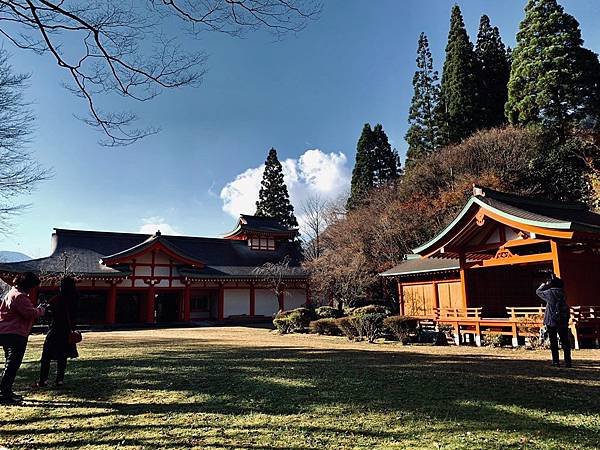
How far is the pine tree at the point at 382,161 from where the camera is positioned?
38.1m

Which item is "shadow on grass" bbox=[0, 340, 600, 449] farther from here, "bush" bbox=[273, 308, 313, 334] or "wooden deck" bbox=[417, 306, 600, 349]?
"bush" bbox=[273, 308, 313, 334]

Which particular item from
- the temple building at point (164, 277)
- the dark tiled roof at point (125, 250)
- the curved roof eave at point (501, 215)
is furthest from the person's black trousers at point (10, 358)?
the dark tiled roof at point (125, 250)

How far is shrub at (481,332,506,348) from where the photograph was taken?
12516mm

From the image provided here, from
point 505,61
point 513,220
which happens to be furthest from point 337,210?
point 513,220

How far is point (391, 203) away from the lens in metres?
29.0

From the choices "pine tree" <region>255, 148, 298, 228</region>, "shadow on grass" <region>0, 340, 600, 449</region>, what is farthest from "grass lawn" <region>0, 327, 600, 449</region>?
"pine tree" <region>255, 148, 298, 228</region>

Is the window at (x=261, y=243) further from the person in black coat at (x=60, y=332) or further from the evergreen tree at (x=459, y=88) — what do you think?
the person in black coat at (x=60, y=332)

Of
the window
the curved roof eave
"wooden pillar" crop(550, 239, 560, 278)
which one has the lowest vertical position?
"wooden pillar" crop(550, 239, 560, 278)

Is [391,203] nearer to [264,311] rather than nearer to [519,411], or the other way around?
[264,311]

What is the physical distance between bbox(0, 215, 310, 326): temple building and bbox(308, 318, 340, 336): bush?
10.0 m

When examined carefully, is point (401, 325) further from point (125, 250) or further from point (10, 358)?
point (125, 250)

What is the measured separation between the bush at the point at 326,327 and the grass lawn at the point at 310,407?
9.12 m

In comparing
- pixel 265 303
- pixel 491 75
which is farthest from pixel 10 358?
pixel 491 75

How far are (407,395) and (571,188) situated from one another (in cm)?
2388
